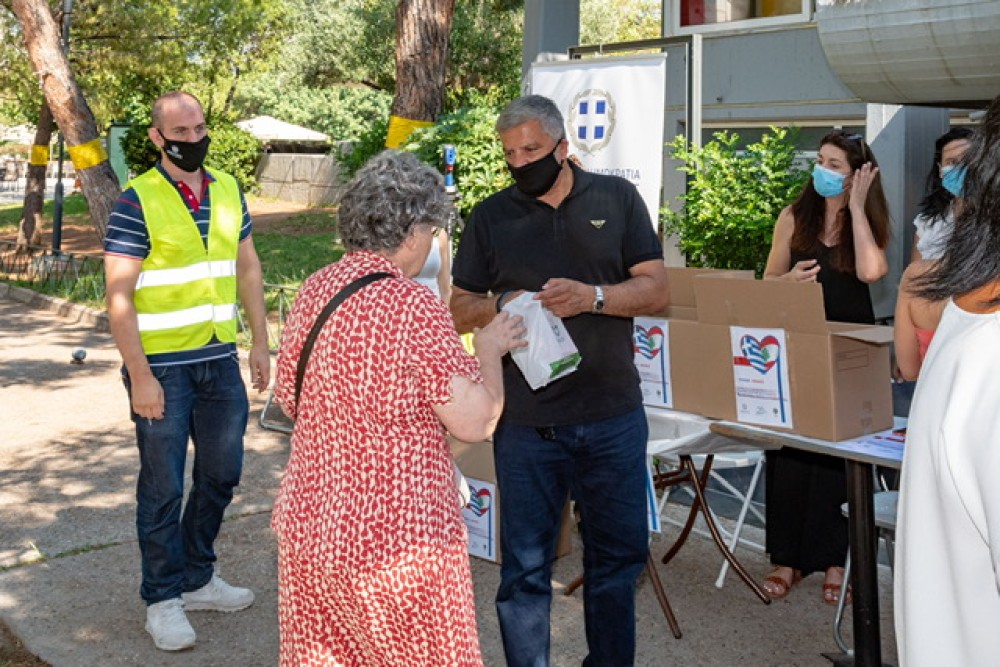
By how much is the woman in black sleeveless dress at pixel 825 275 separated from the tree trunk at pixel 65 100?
9250mm

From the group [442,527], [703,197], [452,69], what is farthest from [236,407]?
[452,69]

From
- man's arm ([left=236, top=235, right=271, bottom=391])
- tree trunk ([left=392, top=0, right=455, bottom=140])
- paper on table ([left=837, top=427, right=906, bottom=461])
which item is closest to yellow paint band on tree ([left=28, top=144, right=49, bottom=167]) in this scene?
tree trunk ([left=392, top=0, right=455, bottom=140])

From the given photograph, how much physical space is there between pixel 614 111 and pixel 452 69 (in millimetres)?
25443

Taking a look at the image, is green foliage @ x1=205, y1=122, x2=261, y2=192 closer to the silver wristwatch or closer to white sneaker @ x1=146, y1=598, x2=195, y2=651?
white sneaker @ x1=146, y1=598, x2=195, y2=651

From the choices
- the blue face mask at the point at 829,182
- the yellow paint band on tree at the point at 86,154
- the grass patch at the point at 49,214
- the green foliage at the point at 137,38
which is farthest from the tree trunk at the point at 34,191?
the blue face mask at the point at 829,182

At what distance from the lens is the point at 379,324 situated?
281cm

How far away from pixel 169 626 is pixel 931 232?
3366 millimetres

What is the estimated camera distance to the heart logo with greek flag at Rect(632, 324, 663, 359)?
478cm

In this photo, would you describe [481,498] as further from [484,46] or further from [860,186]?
[484,46]

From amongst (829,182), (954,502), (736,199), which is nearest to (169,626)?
(829,182)

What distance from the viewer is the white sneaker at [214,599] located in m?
5.09

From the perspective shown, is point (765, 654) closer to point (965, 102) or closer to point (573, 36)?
point (965, 102)

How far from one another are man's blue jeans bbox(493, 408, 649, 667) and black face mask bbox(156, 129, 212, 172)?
66.6 inches

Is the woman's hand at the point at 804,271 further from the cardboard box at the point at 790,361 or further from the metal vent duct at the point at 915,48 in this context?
the metal vent duct at the point at 915,48
